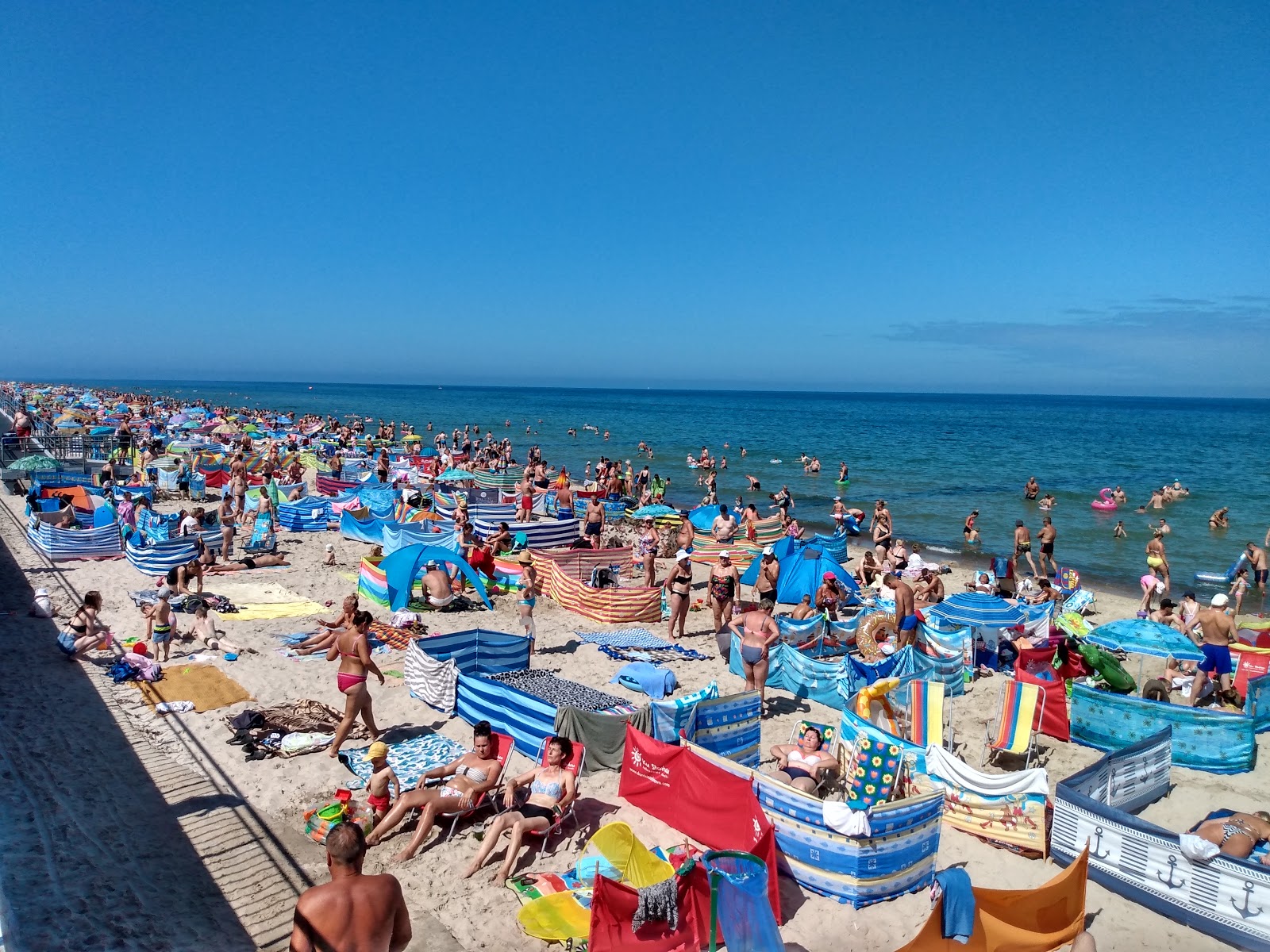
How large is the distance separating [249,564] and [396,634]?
5.55 meters

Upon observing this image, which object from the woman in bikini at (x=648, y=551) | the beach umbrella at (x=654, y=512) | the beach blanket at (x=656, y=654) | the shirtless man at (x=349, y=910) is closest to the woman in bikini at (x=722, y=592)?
the beach blanket at (x=656, y=654)

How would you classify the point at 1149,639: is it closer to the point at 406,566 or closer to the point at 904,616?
the point at 904,616

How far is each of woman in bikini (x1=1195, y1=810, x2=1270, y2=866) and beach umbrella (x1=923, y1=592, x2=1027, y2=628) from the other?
491cm

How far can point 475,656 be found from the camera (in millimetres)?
8961

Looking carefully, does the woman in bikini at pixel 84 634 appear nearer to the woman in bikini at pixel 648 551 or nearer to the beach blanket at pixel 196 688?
the beach blanket at pixel 196 688

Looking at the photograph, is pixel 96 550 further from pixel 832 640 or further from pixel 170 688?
pixel 832 640

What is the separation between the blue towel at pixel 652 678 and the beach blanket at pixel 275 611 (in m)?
5.54

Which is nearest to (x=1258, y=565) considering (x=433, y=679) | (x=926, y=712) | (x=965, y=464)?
(x=926, y=712)

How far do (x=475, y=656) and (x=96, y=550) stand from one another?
10341mm

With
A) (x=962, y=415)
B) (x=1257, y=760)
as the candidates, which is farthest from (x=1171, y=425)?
(x=1257, y=760)

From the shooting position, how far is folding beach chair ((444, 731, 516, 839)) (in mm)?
6137

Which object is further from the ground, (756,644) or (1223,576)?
(756,644)

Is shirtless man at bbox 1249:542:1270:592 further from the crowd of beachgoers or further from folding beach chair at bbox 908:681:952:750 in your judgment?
folding beach chair at bbox 908:681:952:750

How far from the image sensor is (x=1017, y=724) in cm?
781
